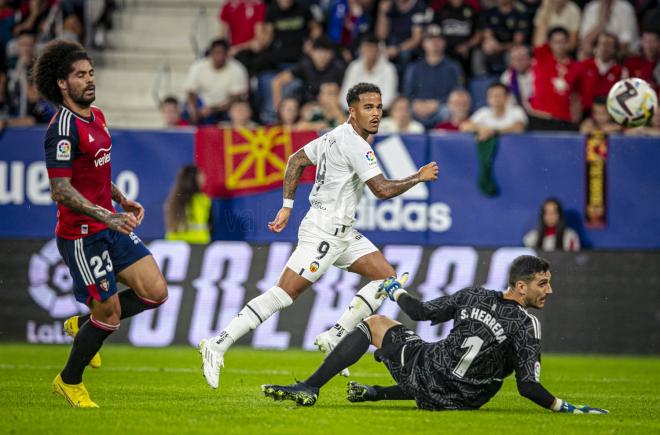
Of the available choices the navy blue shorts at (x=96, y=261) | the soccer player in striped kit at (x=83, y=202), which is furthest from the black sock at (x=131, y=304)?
the navy blue shorts at (x=96, y=261)

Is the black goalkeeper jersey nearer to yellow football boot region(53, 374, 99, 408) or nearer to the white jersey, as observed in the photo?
the white jersey

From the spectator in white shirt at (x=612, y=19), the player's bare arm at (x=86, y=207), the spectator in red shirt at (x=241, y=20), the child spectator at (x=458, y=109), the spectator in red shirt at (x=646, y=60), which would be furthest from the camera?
the spectator in red shirt at (x=241, y=20)

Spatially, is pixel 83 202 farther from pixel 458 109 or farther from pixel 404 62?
pixel 404 62

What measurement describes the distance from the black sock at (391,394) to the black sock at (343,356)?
1.55 ft

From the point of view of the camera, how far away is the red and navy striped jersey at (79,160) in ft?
27.8

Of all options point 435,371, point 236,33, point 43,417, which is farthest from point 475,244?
point 43,417

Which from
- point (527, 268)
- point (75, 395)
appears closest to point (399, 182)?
point (527, 268)

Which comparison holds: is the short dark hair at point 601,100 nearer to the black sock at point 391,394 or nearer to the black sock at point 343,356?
the black sock at point 391,394

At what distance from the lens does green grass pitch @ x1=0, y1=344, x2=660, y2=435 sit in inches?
302

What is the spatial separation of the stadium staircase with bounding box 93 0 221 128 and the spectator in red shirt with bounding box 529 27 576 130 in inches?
243

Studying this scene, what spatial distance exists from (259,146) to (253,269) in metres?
2.13

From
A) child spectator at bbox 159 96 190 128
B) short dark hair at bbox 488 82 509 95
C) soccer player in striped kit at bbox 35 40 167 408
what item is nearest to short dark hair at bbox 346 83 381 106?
soccer player in striped kit at bbox 35 40 167 408

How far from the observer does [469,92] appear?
1797 cm

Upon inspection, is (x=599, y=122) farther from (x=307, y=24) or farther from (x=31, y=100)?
(x=31, y=100)
